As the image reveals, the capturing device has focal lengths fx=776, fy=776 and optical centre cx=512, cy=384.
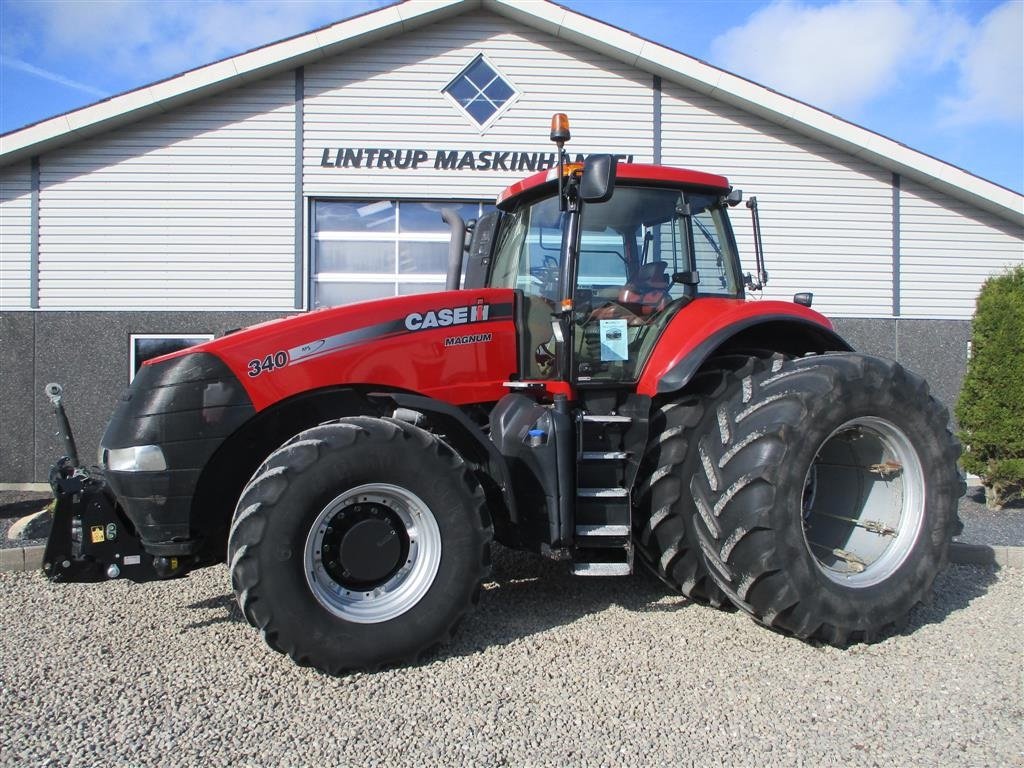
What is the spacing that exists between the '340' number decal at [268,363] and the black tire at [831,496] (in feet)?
6.94

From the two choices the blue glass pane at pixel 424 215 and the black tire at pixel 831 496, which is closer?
the black tire at pixel 831 496

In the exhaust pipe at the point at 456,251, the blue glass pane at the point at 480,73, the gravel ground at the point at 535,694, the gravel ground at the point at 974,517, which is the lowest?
the gravel ground at the point at 535,694

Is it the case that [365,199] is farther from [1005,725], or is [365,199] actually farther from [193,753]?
[1005,725]

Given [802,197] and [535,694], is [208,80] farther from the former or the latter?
[535,694]

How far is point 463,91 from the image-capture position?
372 inches

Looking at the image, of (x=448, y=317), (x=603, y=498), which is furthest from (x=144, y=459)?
(x=603, y=498)

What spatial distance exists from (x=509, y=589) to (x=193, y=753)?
2.22 metres

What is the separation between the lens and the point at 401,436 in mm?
3564

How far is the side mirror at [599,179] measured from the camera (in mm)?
3816

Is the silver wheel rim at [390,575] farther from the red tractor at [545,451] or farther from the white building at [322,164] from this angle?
the white building at [322,164]

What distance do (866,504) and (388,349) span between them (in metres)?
2.76

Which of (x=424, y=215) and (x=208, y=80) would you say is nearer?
(x=208, y=80)

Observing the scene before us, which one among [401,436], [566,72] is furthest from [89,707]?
[566,72]

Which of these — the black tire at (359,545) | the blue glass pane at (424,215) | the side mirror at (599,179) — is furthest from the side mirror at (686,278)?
the blue glass pane at (424,215)
